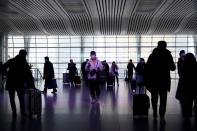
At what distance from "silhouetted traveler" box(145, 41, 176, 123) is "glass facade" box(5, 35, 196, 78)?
33197 millimetres

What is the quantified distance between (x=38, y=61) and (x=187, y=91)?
3477cm

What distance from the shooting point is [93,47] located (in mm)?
42000

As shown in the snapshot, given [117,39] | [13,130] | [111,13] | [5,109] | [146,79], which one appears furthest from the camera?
[117,39]

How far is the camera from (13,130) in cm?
737

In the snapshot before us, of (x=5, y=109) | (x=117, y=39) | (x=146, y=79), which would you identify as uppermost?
(x=117, y=39)

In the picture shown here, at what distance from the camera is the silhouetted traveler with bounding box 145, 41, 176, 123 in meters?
8.43

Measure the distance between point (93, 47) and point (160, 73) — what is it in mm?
33594

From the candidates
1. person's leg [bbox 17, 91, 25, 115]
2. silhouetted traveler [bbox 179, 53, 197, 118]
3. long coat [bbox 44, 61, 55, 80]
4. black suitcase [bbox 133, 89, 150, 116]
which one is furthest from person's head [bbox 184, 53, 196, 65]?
long coat [bbox 44, 61, 55, 80]

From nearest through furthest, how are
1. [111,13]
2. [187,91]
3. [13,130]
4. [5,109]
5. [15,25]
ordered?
[13,130], [187,91], [5,109], [111,13], [15,25]

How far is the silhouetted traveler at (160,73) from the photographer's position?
8430mm

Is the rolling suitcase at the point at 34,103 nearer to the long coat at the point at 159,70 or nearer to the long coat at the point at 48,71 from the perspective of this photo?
the long coat at the point at 159,70

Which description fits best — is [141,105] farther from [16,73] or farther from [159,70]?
[16,73]

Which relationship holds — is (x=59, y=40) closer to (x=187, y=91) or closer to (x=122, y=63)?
(x=122, y=63)

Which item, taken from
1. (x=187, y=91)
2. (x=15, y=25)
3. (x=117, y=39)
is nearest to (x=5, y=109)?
(x=187, y=91)
